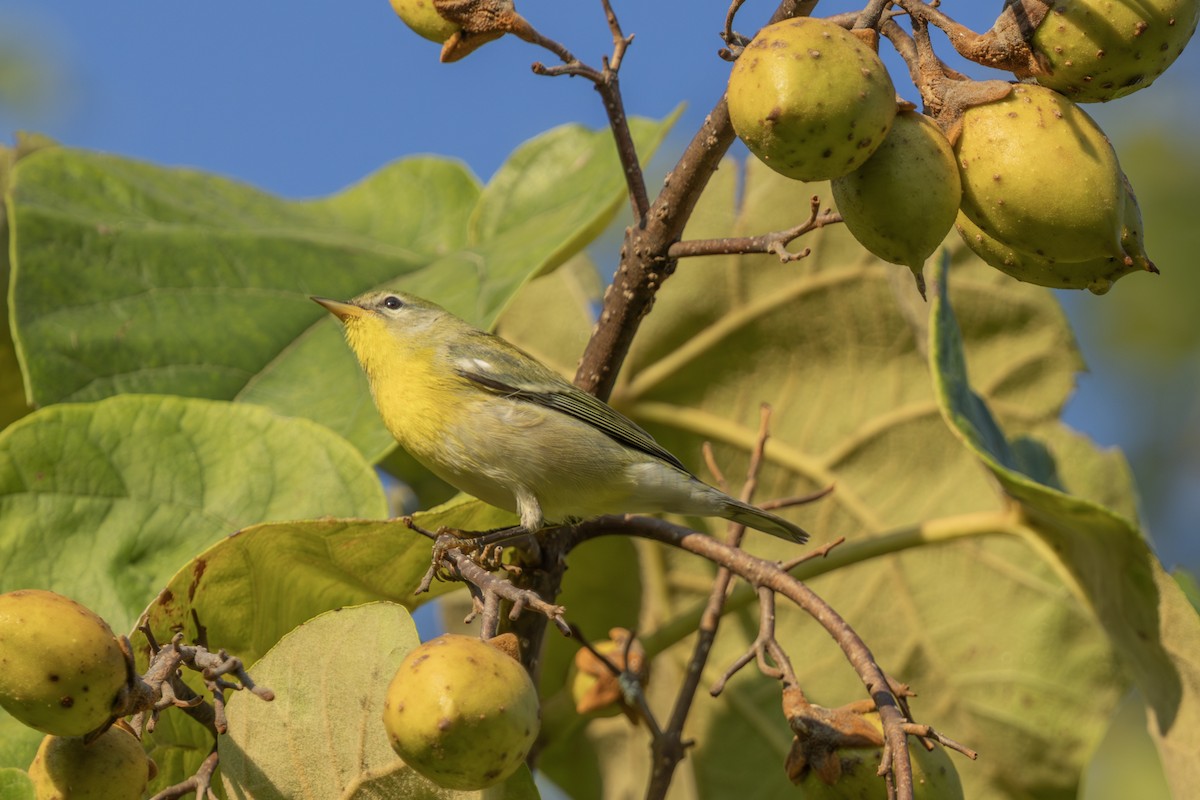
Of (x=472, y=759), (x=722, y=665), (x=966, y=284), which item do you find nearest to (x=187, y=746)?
(x=472, y=759)

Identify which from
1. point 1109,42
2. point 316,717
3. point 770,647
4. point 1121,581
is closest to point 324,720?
point 316,717

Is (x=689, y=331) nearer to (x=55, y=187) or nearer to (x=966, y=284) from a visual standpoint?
(x=966, y=284)

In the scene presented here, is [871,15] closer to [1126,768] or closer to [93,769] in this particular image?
[93,769]

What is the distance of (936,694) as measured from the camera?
3.71 meters

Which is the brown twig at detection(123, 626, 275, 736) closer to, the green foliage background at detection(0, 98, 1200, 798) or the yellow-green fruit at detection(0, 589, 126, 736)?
the yellow-green fruit at detection(0, 589, 126, 736)

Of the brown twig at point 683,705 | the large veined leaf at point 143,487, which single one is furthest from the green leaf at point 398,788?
the large veined leaf at point 143,487

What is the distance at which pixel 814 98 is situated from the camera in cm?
168

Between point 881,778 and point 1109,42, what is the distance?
1.15 metres

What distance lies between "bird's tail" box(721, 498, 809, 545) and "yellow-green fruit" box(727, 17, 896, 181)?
5.32 ft

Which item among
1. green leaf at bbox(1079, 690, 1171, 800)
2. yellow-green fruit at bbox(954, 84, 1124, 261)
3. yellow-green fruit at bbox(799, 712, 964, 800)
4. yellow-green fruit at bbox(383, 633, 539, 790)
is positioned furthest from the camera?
green leaf at bbox(1079, 690, 1171, 800)

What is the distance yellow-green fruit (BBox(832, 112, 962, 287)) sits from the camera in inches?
69.1

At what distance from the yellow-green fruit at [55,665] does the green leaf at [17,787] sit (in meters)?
0.22

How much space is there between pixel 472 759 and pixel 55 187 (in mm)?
2504

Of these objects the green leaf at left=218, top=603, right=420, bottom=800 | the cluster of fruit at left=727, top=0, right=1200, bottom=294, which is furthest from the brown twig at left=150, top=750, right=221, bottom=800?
the cluster of fruit at left=727, top=0, right=1200, bottom=294
